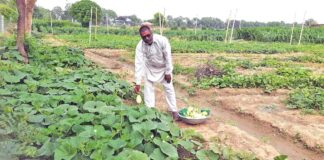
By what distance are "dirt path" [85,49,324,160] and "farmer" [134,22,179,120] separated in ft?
1.79

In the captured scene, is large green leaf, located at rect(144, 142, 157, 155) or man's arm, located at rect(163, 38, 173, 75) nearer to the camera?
large green leaf, located at rect(144, 142, 157, 155)

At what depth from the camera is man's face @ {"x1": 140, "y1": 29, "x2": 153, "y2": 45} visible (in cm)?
451

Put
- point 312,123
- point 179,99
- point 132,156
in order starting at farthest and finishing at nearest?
point 179,99, point 312,123, point 132,156

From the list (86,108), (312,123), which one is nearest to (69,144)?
(86,108)

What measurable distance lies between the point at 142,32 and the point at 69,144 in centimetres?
191

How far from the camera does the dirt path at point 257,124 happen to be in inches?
168

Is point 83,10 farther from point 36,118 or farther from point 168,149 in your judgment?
point 168,149

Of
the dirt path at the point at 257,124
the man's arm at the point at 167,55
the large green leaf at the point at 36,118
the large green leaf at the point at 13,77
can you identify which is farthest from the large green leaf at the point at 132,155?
the large green leaf at the point at 13,77

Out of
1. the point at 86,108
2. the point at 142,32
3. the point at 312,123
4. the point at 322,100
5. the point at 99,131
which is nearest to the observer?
the point at 99,131

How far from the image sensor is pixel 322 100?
18.8 ft

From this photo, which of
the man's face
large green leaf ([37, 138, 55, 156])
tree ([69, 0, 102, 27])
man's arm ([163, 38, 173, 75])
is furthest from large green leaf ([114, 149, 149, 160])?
tree ([69, 0, 102, 27])

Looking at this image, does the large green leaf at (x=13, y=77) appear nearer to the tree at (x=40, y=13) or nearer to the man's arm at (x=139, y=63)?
the man's arm at (x=139, y=63)

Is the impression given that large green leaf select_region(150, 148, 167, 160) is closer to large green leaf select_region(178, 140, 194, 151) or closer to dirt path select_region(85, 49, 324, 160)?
large green leaf select_region(178, 140, 194, 151)

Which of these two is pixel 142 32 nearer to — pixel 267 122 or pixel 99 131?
pixel 99 131
